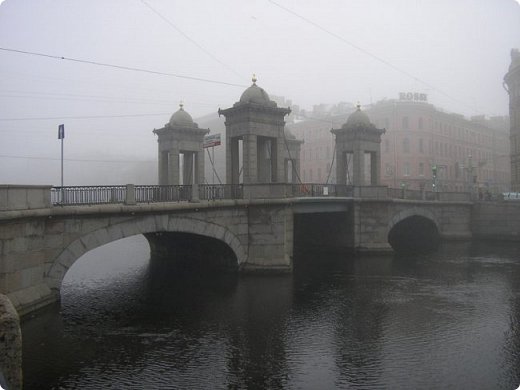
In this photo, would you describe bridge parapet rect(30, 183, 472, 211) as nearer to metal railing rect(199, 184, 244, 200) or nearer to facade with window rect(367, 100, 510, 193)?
metal railing rect(199, 184, 244, 200)

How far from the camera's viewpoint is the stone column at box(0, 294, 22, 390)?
6750 millimetres

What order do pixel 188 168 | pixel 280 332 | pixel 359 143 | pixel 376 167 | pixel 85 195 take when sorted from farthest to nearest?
1. pixel 376 167
2. pixel 188 168
3. pixel 359 143
4. pixel 85 195
5. pixel 280 332

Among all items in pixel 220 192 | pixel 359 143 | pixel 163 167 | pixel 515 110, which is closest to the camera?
pixel 220 192

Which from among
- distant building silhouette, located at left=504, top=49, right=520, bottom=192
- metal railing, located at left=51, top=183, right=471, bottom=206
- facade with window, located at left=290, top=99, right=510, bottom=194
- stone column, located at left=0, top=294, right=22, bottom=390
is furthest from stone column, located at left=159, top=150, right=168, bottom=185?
distant building silhouette, located at left=504, top=49, right=520, bottom=192

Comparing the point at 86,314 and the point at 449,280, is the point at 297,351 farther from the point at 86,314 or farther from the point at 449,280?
the point at 449,280

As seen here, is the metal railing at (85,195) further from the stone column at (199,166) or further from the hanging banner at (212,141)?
the stone column at (199,166)

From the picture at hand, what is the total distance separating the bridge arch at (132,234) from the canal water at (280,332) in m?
1.30

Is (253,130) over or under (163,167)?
over

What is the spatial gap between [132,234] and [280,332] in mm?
7866

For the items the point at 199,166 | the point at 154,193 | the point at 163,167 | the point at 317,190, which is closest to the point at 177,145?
the point at 163,167

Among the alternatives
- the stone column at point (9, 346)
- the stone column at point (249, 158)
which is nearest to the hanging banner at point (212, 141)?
the stone column at point (249, 158)

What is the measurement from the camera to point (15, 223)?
15.1 meters

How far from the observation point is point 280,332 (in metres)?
15.5

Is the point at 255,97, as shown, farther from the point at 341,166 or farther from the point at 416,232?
Result: the point at 416,232
